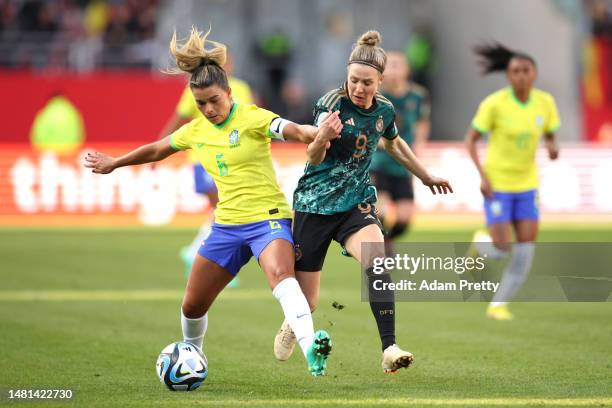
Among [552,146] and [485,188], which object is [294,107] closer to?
[552,146]

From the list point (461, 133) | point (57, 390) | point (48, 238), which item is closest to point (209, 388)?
point (57, 390)

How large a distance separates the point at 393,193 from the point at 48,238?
23.0 feet

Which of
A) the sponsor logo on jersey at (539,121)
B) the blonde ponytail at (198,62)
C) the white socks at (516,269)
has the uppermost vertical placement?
the blonde ponytail at (198,62)

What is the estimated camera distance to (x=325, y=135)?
292 inches

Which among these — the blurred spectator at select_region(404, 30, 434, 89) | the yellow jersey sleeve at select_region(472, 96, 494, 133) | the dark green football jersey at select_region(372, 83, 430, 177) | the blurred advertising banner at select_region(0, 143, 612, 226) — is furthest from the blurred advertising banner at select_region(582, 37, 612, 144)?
the yellow jersey sleeve at select_region(472, 96, 494, 133)

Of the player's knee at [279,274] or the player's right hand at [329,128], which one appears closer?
the player's right hand at [329,128]

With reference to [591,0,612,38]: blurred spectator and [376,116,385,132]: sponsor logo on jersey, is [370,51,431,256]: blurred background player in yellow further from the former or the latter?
[591,0,612,38]: blurred spectator

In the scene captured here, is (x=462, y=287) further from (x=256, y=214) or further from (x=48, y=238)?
(x=48, y=238)

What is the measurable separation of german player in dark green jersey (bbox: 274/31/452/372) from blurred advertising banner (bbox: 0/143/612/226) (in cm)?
1334

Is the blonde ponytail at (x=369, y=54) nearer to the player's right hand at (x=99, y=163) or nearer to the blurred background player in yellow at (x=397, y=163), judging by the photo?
the player's right hand at (x=99, y=163)

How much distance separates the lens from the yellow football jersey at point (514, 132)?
11.8 meters

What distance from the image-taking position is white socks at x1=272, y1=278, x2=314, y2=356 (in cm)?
762

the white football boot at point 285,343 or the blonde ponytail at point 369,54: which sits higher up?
the blonde ponytail at point 369,54

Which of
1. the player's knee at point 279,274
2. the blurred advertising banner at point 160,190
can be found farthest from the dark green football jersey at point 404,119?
the player's knee at point 279,274
